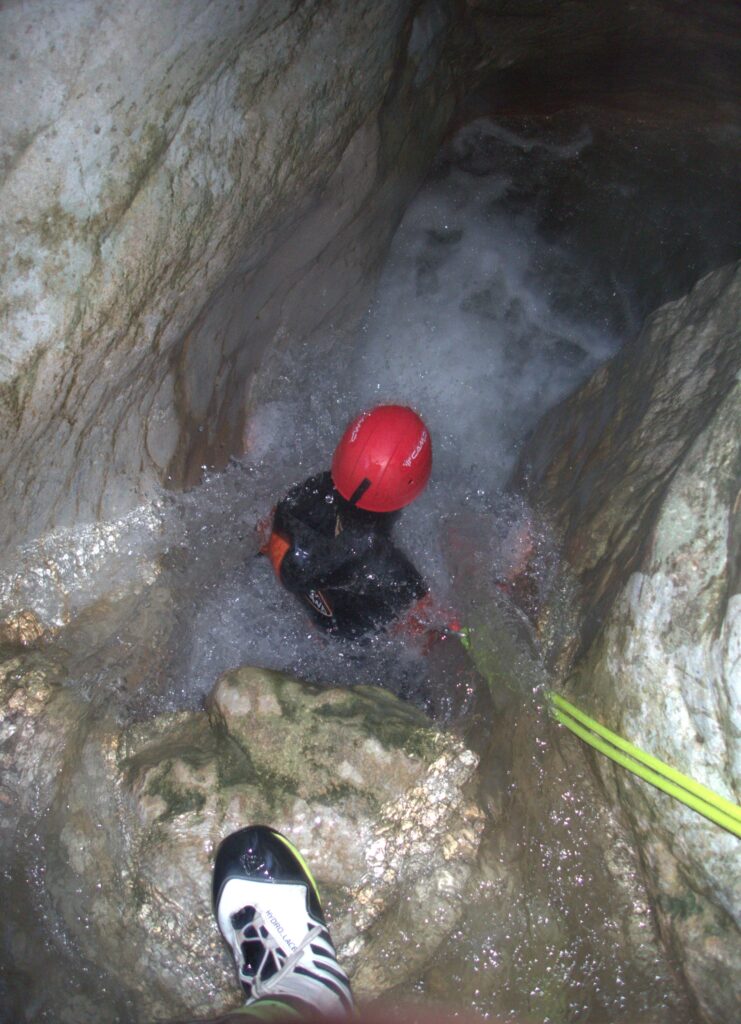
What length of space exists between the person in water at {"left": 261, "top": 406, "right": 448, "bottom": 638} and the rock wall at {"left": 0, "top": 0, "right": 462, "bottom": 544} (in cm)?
57

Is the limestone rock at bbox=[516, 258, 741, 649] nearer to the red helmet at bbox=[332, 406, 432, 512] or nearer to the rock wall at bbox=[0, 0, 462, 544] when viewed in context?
the red helmet at bbox=[332, 406, 432, 512]

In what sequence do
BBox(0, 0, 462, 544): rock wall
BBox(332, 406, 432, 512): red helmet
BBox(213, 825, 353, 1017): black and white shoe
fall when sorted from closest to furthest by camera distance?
1. BBox(0, 0, 462, 544): rock wall
2. BBox(213, 825, 353, 1017): black and white shoe
3. BBox(332, 406, 432, 512): red helmet

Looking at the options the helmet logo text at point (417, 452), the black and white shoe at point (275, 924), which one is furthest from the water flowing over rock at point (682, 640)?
the black and white shoe at point (275, 924)

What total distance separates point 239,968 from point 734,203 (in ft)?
12.8

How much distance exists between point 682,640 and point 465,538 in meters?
1.67

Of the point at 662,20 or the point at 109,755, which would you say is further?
the point at 662,20

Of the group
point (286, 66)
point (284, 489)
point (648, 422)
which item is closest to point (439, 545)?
point (284, 489)

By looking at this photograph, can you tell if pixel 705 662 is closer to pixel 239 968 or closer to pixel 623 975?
pixel 623 975

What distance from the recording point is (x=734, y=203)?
3633 millimetres

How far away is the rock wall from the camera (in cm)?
180

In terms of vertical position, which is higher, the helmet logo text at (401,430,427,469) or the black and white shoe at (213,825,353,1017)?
the helmet logo text at (401,430,427,469)

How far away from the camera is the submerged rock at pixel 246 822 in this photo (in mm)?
2072

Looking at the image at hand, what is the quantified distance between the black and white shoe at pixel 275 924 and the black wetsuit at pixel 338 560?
2.96ft

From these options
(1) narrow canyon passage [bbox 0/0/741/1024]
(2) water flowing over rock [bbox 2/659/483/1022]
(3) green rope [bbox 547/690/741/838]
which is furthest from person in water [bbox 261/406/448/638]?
(3) green rope [bbox 547/690/741/838]
